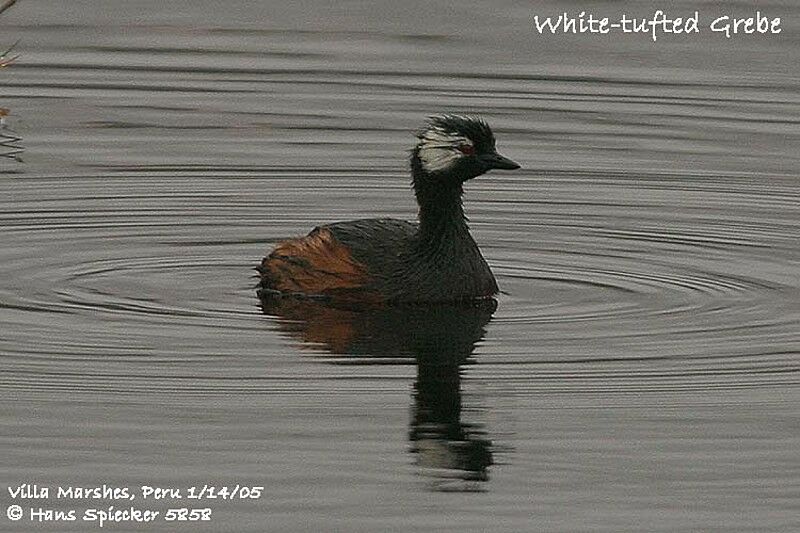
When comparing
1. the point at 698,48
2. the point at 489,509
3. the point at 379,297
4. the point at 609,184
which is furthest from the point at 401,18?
the point at 489,509

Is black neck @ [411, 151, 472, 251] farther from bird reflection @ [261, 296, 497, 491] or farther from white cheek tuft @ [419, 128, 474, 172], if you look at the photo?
bird reflection @ [261, 296, 497, 491]

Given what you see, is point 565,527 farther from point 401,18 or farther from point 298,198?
point 401,18

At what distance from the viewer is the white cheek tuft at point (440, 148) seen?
17172 mm

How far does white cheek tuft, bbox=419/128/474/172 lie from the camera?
17172mm

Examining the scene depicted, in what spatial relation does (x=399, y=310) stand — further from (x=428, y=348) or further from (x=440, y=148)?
(x=428, y=348)

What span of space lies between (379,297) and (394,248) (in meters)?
0.35

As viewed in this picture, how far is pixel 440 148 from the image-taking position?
56.5 ft

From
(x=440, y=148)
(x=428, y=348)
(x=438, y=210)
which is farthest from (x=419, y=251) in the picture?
(x=428, y=348)

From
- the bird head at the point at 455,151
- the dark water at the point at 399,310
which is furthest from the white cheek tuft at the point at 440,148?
the dark water at the point at 399,310
